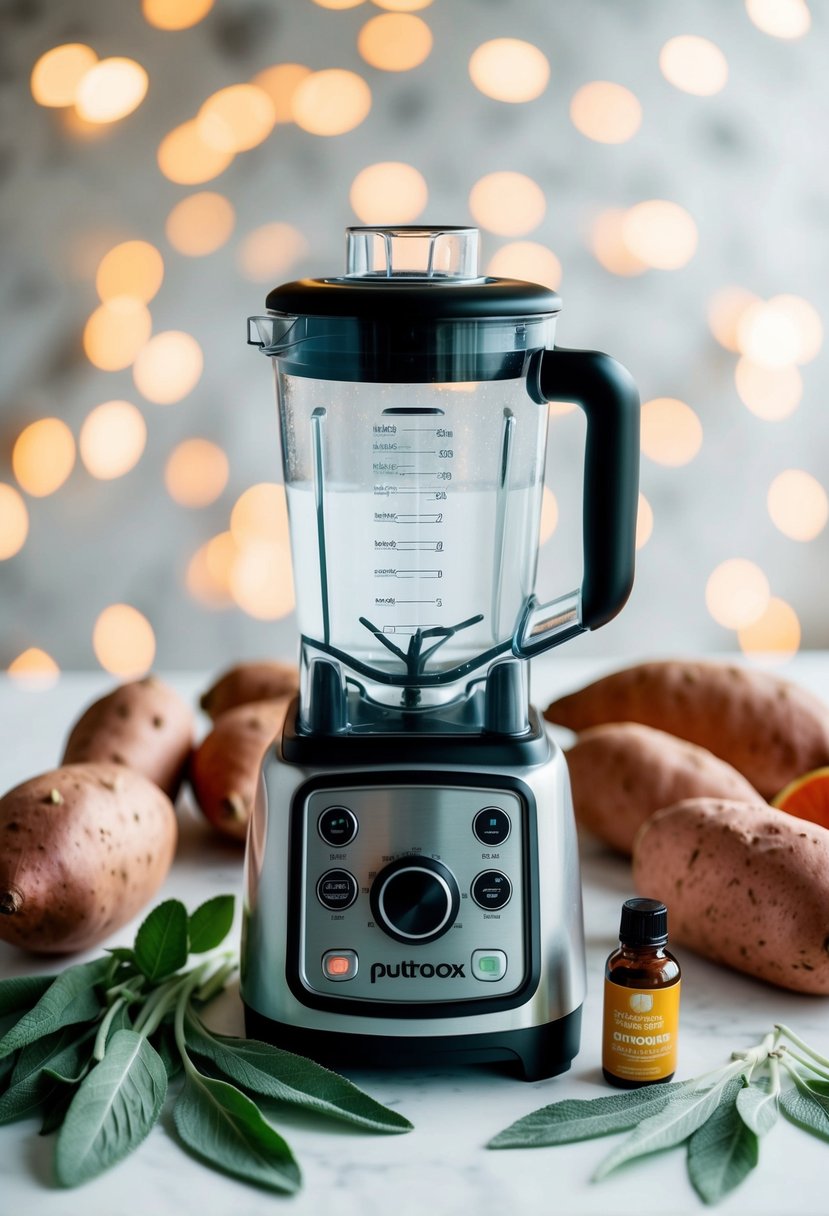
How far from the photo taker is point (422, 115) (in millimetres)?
1445

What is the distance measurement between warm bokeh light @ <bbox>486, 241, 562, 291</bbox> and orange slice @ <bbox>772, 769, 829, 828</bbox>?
29.2 inches

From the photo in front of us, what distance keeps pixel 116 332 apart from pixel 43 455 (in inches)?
6.6

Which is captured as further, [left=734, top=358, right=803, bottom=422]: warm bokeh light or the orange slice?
[left=734, top=358, right=803, bottom=422]: warm bokeh light

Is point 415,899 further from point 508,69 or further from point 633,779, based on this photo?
point 508,69

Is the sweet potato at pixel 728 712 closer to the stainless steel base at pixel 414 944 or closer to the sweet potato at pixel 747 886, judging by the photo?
the sweet potato at pixel 747 886

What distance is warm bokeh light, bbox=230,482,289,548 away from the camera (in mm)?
1521

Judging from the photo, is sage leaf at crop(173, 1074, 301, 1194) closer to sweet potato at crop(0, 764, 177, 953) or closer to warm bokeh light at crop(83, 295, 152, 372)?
sweet potato at crop(0, 764, 177, 953)

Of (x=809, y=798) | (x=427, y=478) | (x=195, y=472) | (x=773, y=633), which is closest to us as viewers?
(x=427, y=478)

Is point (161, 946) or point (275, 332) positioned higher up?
point (275, 332)

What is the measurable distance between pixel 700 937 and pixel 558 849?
0.18 metres

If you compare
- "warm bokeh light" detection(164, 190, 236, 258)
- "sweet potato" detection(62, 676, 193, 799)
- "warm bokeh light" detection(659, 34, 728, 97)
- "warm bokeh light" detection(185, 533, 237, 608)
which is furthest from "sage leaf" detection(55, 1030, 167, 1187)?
"warm bokeh light" detection(659, 34, 728, 97)

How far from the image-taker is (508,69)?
1.43 metres

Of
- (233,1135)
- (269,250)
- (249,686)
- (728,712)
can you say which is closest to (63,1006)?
(233,1135)

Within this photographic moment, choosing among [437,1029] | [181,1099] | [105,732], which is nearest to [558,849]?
[437,1029]
